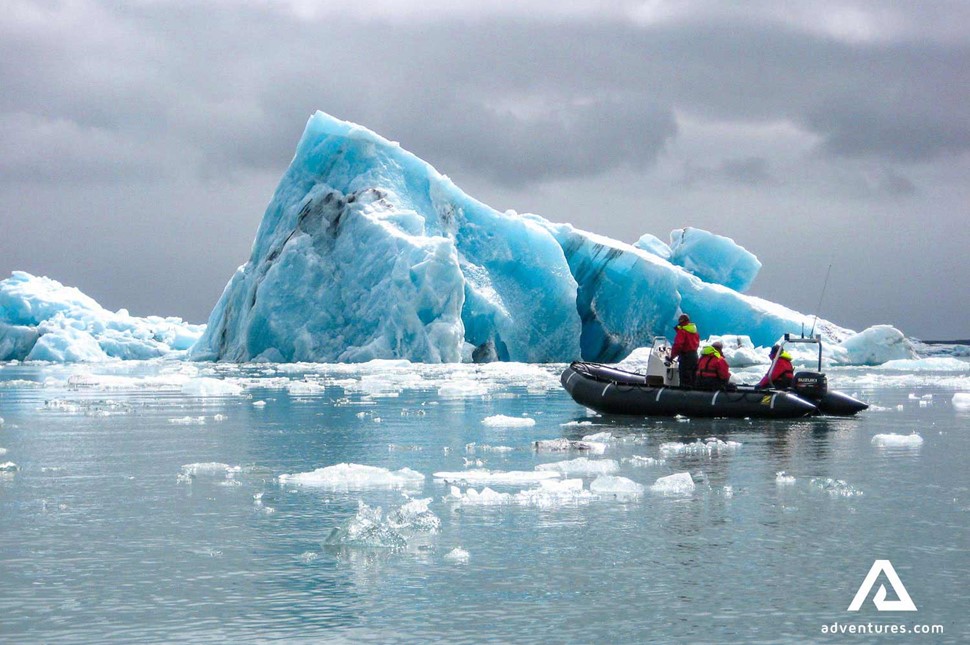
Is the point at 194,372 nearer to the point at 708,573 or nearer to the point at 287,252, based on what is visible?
the point at 287,252

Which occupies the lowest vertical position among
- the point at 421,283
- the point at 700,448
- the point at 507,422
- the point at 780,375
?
the point at 700,448

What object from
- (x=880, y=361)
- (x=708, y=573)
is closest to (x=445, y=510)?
(x=708, y=573)

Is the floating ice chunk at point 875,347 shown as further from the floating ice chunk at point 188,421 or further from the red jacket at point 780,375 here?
the floating ice chunk at point 188,421

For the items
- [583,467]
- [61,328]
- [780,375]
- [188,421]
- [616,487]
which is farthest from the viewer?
[61,328]

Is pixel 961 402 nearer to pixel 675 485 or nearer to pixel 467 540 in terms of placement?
pixel 675 485

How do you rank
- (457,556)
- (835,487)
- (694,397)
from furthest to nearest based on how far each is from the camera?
(694,397)
(835,487)
(457,556)

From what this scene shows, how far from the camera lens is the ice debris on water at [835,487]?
24.2ft

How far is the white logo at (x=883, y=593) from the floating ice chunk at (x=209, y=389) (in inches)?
576

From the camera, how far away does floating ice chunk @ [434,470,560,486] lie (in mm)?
7824

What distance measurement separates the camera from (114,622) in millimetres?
4301

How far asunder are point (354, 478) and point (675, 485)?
7.61ft

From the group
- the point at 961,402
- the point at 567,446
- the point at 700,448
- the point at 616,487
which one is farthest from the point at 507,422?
the point at 961,402

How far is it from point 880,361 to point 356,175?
66.4ft

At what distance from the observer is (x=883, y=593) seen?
4746 millimetres
